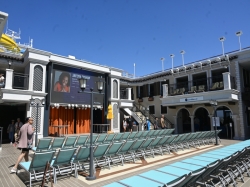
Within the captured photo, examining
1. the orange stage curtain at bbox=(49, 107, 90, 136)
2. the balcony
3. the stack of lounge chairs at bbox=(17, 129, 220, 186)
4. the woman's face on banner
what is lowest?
the stack of lounge chairs at bbox=(17, 129, 220, 186)

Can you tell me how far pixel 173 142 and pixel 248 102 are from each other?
9.90 m

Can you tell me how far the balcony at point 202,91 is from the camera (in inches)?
519

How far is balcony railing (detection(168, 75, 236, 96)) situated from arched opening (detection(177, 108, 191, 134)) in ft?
7.74

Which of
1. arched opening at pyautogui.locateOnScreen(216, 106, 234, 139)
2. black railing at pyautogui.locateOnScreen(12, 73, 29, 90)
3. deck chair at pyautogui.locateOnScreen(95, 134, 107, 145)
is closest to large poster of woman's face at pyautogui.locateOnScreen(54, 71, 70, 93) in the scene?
black railing at pyautogui.locateOnScreen(12, 73, 29, 90)

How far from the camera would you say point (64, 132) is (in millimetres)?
13742

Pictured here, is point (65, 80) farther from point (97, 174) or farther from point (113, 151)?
point (97, 174)

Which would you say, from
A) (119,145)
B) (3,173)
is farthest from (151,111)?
(3,173)

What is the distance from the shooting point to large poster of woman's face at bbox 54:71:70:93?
13.0 metres

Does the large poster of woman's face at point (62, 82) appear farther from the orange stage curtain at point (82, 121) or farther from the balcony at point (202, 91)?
the balcony at point (202, 91)

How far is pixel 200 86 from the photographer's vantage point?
15.2m

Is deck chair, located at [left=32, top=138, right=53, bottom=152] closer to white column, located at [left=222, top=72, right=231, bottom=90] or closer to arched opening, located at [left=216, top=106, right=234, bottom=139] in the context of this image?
white column, located at [left=222, top=72, right=231, bottom=90]

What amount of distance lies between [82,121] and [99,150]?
10.4m

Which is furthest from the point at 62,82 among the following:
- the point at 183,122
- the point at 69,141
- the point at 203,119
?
the point at 203,119

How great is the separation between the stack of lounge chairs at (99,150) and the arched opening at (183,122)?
23.2 ft
